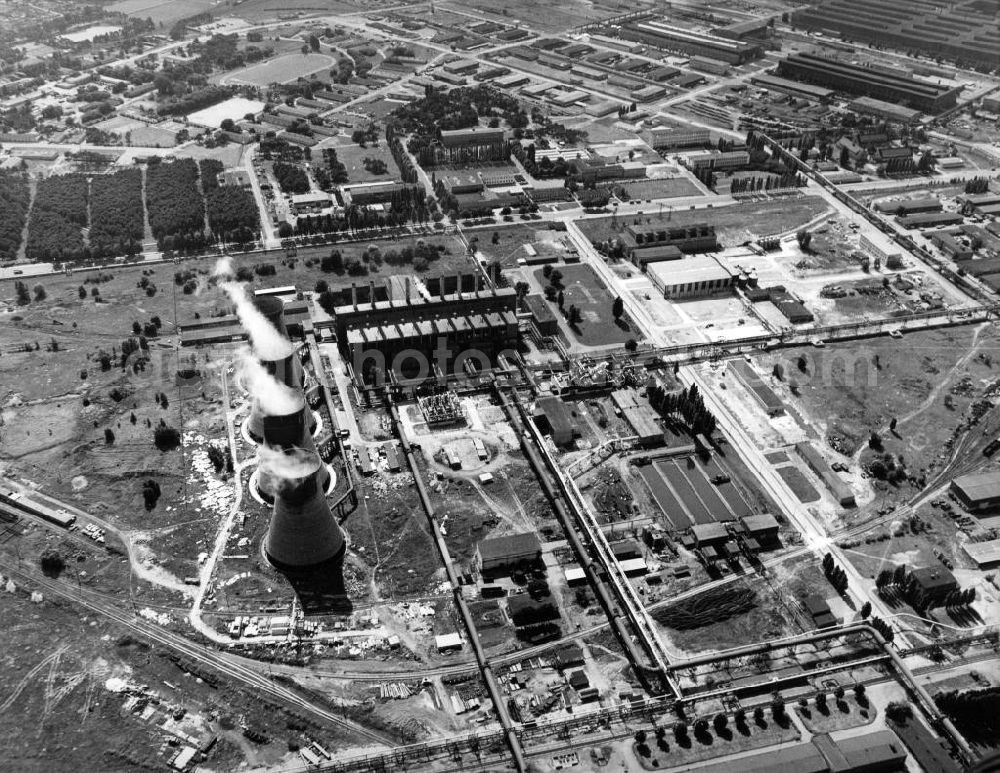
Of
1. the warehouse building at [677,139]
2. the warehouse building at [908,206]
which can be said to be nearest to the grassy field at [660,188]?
the warehouse building at [677,139]

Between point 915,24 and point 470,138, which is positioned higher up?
point 915,24

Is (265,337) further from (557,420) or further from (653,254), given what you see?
(653,254)

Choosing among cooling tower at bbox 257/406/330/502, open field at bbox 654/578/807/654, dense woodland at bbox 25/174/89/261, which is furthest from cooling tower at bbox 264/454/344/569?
dense woodland at bbox 25/174/89/261

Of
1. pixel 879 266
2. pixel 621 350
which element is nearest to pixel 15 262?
pixel 621 350

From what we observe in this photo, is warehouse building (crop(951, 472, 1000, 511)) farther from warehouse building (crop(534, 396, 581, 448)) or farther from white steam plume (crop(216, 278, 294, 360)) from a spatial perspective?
white steam plume (crop(216, 278, 294, 360))

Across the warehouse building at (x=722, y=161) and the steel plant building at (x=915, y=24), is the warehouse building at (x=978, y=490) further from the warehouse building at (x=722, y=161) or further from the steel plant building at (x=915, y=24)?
the steel plant building at (x=915, y=24)

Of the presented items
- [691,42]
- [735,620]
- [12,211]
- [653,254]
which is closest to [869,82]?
[691,42]
